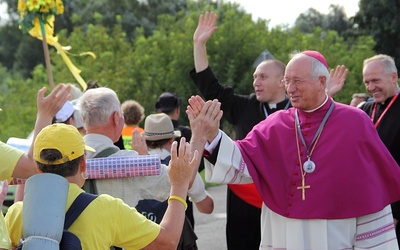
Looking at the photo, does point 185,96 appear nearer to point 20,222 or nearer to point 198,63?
point 198,63

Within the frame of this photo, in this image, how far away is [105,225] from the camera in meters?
3.76

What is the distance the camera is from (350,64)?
26703 mm

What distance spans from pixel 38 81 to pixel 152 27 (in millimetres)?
19851

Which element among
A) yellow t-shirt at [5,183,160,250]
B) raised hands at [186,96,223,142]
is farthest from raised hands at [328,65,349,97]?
yellow t-shirt at [5,183,160,250]

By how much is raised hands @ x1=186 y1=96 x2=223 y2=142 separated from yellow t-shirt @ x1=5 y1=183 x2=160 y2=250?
121 centimetres

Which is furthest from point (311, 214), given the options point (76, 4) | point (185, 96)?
point (76, 4)

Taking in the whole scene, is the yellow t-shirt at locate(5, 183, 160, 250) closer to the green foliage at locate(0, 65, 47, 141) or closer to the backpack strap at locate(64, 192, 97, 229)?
the backpack strap at locate(64, 192, 97, 229)

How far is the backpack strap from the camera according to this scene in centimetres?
371

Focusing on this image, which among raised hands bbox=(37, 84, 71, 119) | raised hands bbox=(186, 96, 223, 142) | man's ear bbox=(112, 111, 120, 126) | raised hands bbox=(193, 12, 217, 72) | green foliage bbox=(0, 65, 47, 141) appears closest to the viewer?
raised hands bbox=(37, 84, 71, 119)

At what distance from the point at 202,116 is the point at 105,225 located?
1.44 metres

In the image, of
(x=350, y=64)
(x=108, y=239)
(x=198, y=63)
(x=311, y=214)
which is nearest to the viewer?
(x=108, y=239)

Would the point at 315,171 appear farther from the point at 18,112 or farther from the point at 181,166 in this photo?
the point at 18,112

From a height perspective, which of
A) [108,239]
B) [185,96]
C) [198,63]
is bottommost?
[185,96]

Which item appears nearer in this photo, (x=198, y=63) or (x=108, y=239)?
(x=108, y=239)
